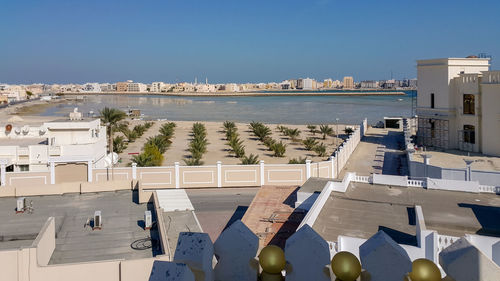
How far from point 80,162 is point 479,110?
739 inches

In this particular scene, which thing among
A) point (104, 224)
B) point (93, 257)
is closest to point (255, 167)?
point (104, 224)

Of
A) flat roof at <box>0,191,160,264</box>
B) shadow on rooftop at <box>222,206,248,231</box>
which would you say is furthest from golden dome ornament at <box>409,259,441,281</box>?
shadow on rooftop at <box>222,206,248,231</box>

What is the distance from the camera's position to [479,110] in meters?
21.6

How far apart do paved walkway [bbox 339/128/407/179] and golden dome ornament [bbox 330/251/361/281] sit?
18930mm

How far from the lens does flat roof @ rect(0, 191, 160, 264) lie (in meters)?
7.32

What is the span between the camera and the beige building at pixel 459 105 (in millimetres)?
20812

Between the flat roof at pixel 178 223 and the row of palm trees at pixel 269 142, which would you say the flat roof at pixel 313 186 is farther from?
the row of palm trees at pixel 269 142

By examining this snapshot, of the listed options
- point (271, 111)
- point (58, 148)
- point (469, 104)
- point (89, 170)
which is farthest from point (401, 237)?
point (271, 111)

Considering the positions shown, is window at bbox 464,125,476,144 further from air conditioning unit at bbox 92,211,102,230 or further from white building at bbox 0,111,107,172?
air conditioning unit at bbox 92,211,102,230

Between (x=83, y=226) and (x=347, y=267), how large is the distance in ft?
25.3

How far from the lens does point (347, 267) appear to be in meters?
2.05

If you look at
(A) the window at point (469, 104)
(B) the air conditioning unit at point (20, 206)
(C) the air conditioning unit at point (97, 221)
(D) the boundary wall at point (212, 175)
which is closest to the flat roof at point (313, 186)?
(D) the boundary wall at point (212, 175)

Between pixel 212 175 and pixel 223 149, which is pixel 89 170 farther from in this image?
pixel 223 149

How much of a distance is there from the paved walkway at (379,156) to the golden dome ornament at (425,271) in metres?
19.0
